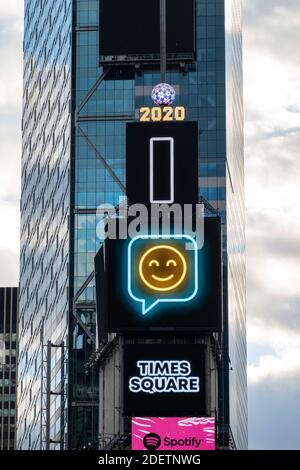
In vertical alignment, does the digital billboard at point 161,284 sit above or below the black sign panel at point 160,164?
below

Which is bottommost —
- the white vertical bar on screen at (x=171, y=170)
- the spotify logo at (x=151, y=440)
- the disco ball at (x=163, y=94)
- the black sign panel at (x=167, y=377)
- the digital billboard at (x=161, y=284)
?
the spotify logo at (x=151, y=440)

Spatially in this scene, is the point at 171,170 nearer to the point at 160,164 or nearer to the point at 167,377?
the point at 160,164

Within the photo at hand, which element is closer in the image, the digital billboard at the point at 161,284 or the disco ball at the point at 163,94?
the digital billboard at the point at 161,284

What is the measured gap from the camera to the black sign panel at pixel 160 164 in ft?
305

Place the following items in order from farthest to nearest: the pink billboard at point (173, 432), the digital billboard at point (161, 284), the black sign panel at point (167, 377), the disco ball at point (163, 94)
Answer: the black sign panel at point (167, 377), the pink billboard at point (173, 432), the disco ball at point (163, 94), the digital billboard at point (161, 284)

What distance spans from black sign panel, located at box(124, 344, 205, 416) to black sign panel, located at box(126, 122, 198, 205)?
12.3 m

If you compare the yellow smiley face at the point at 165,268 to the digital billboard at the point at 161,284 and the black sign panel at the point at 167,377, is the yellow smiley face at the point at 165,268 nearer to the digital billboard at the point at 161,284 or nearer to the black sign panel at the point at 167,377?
the digital billboard at the point at 161,284

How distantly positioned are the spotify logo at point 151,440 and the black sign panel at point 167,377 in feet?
4.63

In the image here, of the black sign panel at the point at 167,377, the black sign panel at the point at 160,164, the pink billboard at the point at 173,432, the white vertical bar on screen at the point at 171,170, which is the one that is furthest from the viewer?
the black sign panel at the point at 167,377

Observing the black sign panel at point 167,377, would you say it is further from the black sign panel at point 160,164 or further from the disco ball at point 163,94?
the disco ball at point 163,94

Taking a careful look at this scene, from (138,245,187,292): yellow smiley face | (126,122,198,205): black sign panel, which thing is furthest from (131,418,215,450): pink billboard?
(138,245,187,292): yellow smiley face

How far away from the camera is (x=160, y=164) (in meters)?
93.4

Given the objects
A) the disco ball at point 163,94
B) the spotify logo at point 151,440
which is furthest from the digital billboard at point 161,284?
the spotify logo at point 151,440
